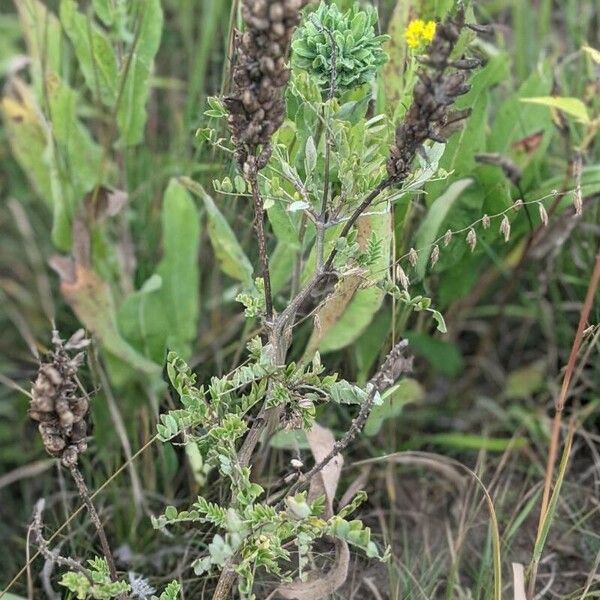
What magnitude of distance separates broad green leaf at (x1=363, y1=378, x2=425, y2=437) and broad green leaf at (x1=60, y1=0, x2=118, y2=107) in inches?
25.6

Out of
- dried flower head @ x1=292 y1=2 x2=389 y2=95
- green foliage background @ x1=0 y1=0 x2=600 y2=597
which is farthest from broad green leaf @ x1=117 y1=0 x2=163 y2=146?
dried flower head @ x1=292 y1=2 x2=389 y2=95

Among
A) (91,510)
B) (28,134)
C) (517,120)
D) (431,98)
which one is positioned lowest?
(91,510)

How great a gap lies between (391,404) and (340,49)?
1.62ft

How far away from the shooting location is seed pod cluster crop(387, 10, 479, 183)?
0.81 m

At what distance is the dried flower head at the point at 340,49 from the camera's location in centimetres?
95

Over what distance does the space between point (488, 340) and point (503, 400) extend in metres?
0.13

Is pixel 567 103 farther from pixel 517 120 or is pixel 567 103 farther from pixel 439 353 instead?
pixel 439 353

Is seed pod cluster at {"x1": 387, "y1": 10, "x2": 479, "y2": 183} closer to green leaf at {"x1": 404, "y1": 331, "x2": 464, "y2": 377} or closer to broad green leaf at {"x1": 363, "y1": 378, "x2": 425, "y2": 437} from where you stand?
broad green leaf at {"x1": 363, "y1": 378, "x2": 425, "y2": 437}

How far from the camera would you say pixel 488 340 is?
1674 millimetres

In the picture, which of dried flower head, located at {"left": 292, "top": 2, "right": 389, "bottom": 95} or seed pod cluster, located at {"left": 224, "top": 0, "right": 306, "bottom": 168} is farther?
dried flower head, located at {"left": 292, "top": 2, "right": 389, "bottom": 95}

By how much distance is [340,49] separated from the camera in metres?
0.95

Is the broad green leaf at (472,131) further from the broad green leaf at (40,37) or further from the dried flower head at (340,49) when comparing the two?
the broad green leaf at (40,37)

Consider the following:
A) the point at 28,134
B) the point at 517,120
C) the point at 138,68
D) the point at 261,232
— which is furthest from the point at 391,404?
the point at 28,134

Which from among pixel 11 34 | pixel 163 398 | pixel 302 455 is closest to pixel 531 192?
pixel 302 455
